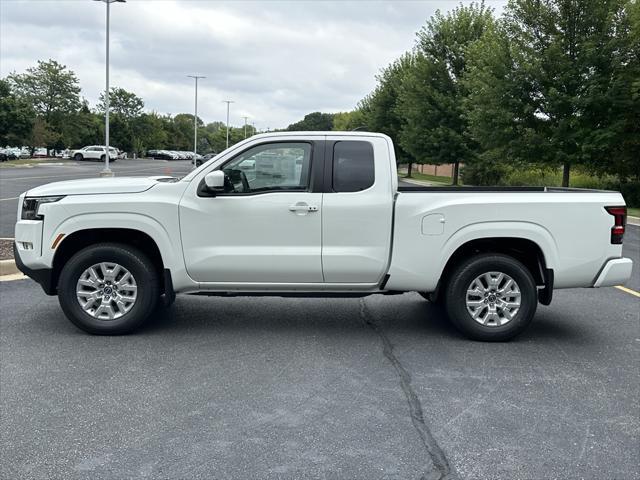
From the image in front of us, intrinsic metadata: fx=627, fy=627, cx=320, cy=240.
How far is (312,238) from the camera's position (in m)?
5.97

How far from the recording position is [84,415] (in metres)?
4.17

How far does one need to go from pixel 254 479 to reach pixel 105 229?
3592 mm

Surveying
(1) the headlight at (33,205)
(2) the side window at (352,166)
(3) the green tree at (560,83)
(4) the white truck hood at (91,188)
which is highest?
(3) the green tree at (560,83)

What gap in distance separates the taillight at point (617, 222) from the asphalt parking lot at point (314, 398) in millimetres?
1040

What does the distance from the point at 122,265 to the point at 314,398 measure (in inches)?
99.6

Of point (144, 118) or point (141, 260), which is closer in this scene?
point (141, 260)

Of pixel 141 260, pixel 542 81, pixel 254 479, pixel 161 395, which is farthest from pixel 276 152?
pixel 542 81

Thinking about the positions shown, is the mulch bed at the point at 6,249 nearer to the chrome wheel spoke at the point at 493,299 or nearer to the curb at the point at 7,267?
the curb at the point at 7,267

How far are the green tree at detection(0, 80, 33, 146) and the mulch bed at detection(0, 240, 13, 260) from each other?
193 feet

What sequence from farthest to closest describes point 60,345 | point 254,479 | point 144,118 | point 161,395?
1. point 144,118
2. point 60,345
3. point 161,395
4. point 254,479

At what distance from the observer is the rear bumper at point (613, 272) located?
19.7 ft

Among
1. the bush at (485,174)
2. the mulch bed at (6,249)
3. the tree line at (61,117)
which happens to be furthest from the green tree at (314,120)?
the mulch bed at (6,249)

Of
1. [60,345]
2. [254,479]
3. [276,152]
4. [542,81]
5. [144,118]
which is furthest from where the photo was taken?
[144,118]

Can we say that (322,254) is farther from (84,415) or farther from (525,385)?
(84,415)
